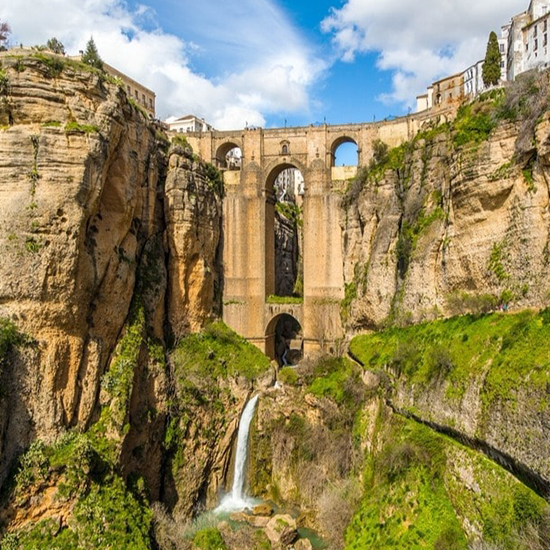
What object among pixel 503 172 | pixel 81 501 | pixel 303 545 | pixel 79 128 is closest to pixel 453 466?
pixel 303 545

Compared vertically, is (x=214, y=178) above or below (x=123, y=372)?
above

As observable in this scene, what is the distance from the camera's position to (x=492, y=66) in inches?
892

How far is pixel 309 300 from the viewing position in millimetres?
27281

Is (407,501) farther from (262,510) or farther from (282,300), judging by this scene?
(282,300)

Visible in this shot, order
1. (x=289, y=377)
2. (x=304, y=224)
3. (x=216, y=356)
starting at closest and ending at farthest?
(x=289, y=377)
(x=216, y=356)
(x=304, y=224)

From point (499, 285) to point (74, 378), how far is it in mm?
14004

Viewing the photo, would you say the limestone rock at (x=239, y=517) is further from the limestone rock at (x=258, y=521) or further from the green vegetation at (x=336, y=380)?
the green vegetation at (x=336, y=380)

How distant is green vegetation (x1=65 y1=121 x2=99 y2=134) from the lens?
16.0 meters

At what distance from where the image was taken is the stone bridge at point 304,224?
26922 mm

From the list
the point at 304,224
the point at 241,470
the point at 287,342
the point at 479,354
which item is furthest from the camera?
the point at 287,342

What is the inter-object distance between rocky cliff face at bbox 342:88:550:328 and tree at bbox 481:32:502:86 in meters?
3.49

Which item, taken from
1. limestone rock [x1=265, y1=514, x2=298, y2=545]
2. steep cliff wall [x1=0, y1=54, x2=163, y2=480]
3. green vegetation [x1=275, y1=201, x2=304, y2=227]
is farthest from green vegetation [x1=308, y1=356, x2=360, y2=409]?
green vegetation [x1=275, y1=201, x2=304, y2=227]

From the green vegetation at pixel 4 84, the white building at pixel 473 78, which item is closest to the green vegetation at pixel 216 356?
the green vegetation at pixel 4 84

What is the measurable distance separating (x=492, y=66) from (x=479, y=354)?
15.1 m
